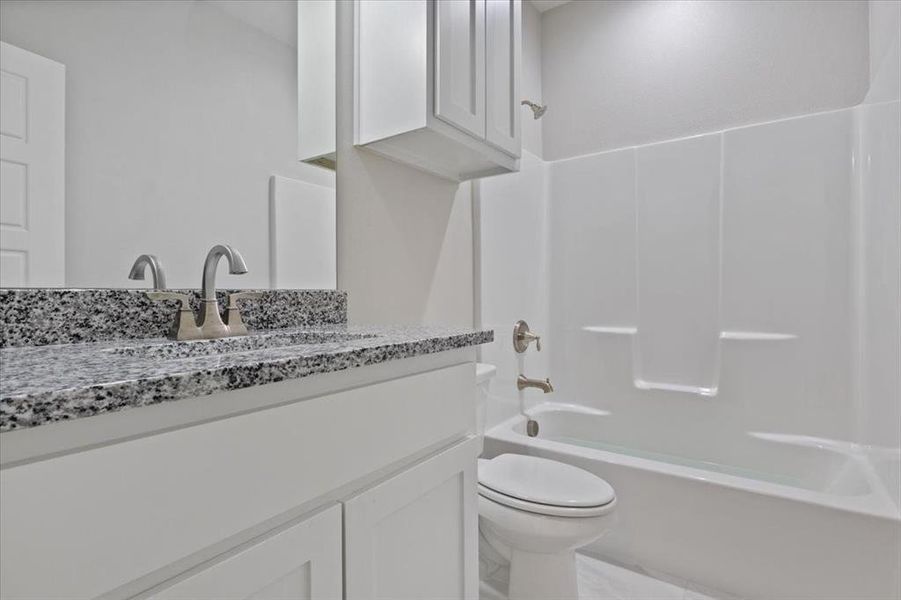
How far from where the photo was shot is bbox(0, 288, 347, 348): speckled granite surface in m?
0.73

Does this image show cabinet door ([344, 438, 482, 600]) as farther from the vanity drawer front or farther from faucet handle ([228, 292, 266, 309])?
faucet handle ([228, 292, 266, 309])

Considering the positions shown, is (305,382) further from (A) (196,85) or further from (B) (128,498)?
(A) (196,85)

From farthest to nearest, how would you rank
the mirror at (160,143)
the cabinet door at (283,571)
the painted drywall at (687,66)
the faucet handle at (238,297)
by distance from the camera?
the painted drywall at (687,66)
the faucet handle at (238,297)
the mirror at (160,143)
the cabinet door at (283,571)

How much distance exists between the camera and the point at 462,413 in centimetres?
90

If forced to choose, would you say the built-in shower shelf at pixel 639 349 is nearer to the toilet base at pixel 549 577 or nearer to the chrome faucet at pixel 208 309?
the toilet base at pixel 549 577

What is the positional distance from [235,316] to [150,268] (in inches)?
7.2

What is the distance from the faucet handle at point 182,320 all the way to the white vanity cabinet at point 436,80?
686 mm

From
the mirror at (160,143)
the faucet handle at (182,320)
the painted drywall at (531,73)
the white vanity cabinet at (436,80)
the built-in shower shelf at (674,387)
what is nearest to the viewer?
the mirror at (160,143)

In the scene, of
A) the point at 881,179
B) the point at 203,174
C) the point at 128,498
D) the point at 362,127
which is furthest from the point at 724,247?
the point at 128,498

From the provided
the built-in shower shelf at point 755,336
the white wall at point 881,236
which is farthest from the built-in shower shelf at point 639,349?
the white wall at point 881,236

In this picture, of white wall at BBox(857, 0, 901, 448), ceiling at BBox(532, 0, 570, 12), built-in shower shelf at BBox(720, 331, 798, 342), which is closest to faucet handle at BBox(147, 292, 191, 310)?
white wall at BBox(857, 0, 901, 448)

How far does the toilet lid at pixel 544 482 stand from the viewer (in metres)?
1.26

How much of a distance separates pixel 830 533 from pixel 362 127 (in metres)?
1.76

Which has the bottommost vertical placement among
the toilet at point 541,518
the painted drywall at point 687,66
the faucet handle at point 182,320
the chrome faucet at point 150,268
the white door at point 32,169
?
the toilet at point 541,518
